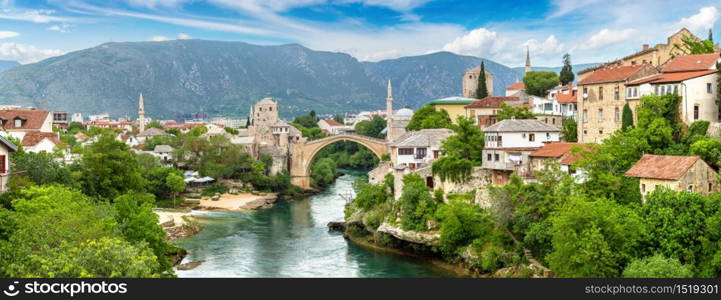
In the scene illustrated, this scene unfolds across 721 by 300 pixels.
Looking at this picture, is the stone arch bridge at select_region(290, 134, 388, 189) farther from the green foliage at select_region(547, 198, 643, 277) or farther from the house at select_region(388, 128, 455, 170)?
the green foliage at select_region(547, 198, 643, 277)

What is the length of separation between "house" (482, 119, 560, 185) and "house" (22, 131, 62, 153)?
2562cm

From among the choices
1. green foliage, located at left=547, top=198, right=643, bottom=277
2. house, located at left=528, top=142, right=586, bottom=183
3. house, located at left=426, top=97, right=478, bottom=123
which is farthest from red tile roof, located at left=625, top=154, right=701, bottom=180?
house, located at left=426, top=97, right=478, bottom=123

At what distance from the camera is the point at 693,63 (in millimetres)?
35875

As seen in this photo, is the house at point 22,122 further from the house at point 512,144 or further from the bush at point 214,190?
the house at point 512,144

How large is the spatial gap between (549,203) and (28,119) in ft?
110

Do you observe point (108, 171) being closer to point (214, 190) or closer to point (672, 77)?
point (214, 190)

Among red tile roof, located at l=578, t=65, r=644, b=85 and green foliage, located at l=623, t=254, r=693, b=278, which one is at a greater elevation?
red tile roof, located at l=578, t=65, r=644, b=85

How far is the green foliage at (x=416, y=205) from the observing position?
3747 centimetres

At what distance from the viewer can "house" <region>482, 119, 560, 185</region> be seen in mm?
37750

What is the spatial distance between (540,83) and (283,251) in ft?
104

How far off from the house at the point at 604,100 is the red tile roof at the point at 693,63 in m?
1.61

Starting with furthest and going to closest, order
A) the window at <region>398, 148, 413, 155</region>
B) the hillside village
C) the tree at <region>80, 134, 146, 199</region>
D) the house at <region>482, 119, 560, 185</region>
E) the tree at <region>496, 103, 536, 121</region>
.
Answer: the tree at <region>496, 103, 536, 121</region> → the window at <region>398, 148, 413, 155</region> → the tree at <region>80, 134, 146, 199</region> → the house at <region>482, 119, 560, 185</region> → the hillside village

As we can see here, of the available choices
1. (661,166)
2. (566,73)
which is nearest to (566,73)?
(566,73)

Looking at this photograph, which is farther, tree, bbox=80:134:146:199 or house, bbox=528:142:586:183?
tree, bbox=80:134:146:199
